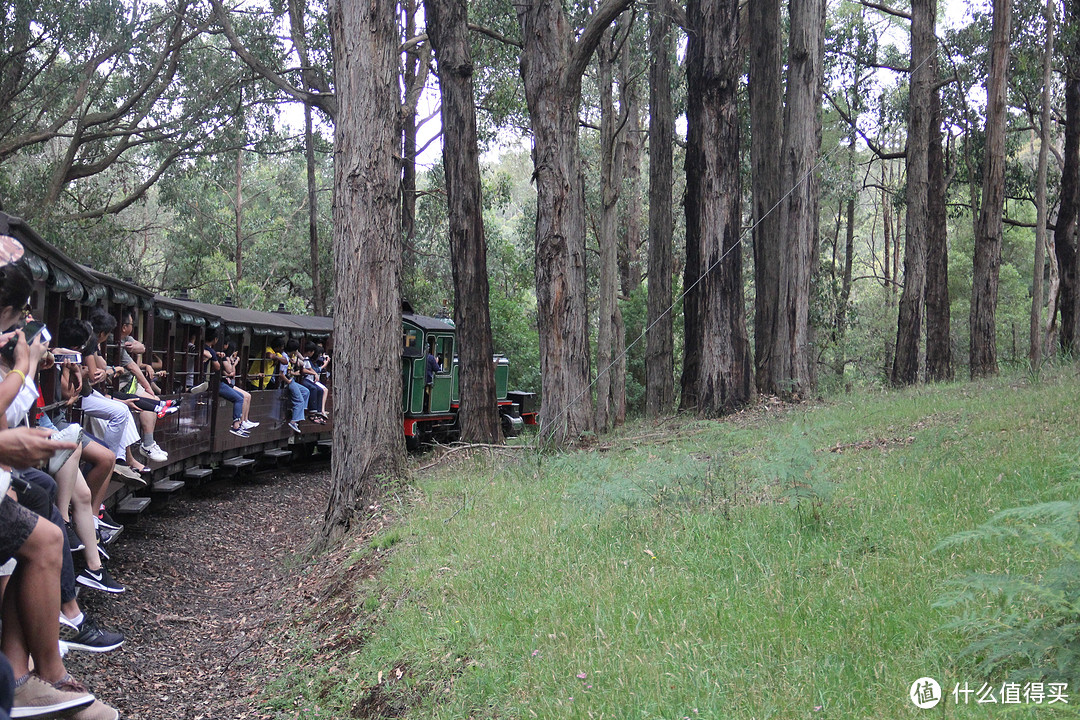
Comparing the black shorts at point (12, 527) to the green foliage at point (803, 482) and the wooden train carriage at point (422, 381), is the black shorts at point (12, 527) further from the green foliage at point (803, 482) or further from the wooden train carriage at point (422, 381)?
the wooden train carriage at point (422, 381)

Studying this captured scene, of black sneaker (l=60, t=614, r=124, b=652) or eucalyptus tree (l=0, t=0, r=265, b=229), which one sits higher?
eucalyptus tree (l=0, t=0, r=265, b=229)

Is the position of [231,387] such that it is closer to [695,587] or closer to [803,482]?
[803,482]

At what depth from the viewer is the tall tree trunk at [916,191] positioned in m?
19.6

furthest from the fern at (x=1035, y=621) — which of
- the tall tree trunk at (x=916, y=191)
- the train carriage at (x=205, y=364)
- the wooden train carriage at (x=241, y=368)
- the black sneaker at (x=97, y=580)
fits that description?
the tall tree trunk at (x=916, y=191)

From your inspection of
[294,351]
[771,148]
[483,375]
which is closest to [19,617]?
[483,375]

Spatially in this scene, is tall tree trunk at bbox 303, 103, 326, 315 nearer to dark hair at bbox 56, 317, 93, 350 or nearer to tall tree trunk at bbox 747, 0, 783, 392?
tall tree trunk at bbox 747, 0, 783, 392

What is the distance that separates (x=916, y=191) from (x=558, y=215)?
11221mm

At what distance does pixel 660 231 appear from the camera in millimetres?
20703

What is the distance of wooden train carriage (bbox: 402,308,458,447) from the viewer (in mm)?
18875

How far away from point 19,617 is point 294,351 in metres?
13.4

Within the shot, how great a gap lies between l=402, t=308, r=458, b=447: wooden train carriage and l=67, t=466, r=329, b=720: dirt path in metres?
4.64

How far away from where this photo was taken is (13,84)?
21.3 meters

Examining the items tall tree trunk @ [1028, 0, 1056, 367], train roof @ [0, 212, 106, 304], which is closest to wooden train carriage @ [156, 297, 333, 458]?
train roof @ [0, 212, 106, 304]

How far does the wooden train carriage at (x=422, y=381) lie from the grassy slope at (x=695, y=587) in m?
9.64
